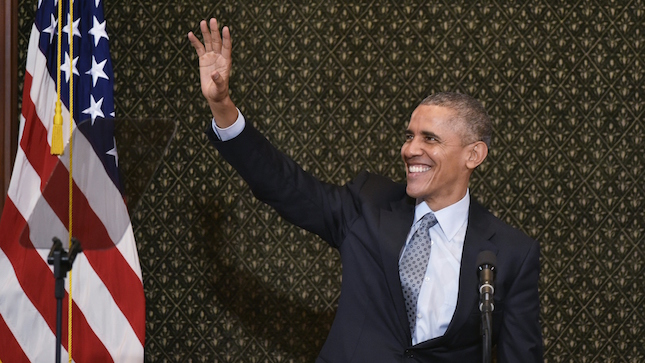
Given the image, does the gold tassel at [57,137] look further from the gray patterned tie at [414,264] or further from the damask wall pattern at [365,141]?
the gray patterned tie at [414,264]

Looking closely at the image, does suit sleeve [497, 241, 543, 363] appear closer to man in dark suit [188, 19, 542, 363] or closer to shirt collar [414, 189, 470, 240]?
man in dark suit [188, 19, 542, 363]

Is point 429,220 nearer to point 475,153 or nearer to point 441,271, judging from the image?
point 441,271

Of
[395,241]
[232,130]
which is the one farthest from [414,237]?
[232,130]

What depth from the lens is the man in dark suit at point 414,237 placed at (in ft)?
7.75

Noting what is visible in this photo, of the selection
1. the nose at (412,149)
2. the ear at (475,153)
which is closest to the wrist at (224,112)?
the nose at (412,149)

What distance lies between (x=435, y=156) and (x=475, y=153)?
19cm

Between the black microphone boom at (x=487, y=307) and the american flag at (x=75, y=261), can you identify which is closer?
the black microphone boom at (x=487, y=307)

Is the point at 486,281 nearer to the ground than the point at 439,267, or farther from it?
nearer to the ground

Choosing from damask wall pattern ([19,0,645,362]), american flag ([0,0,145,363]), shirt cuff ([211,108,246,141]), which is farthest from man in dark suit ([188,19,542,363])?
damask wall pattern ([19,0,645,362])

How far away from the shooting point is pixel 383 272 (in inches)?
97.4

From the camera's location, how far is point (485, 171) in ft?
12.6

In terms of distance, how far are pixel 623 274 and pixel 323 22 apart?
196 cm

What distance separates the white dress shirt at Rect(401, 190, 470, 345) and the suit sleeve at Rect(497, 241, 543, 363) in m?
0.18

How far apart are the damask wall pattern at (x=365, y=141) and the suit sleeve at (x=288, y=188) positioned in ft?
4.06
